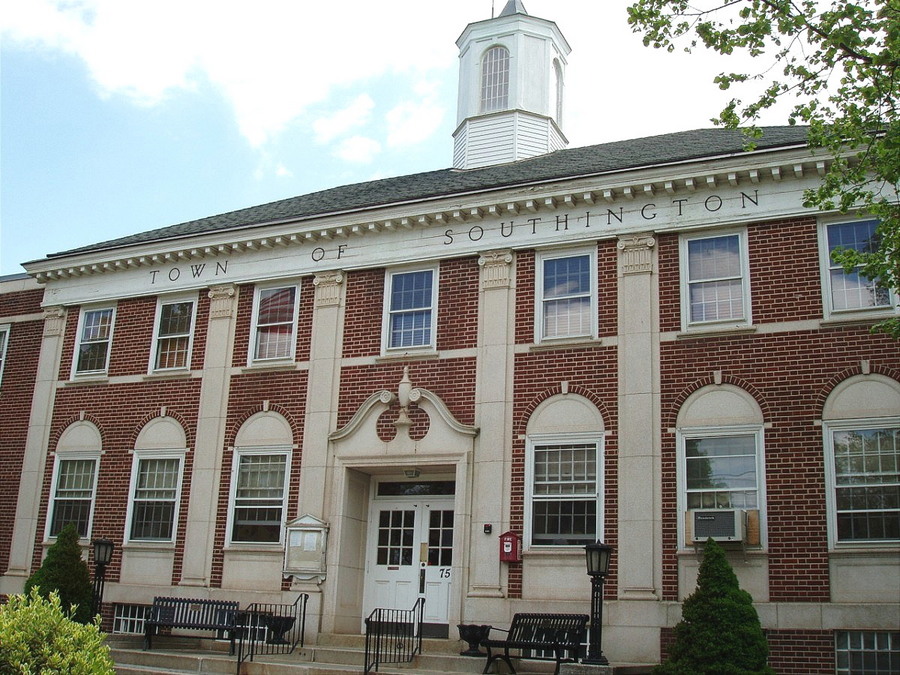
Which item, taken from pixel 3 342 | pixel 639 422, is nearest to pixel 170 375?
pixel 3 342

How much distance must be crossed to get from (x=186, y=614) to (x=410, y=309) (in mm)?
7129

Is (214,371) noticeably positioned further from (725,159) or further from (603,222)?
(725,159)

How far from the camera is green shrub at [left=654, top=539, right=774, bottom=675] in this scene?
13.4 metres

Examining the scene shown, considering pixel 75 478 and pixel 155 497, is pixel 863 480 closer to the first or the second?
pixel 155 497

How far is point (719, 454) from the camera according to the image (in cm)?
1655

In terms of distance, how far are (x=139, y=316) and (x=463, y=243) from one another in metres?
7.85

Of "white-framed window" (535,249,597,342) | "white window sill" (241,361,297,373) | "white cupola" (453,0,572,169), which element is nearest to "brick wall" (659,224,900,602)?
"white-framed window" (535,249,597,342)

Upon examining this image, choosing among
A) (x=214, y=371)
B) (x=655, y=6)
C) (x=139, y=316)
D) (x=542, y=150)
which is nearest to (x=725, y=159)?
(x=655, y=6)

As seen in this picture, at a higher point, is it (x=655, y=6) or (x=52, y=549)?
(x=655, y=6)

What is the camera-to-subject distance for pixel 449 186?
2130 cm

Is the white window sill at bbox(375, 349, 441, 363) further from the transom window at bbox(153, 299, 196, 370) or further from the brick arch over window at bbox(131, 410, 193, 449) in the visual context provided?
the transom window at bbox(153, 299, 196, 370)

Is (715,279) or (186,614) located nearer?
(715,279)

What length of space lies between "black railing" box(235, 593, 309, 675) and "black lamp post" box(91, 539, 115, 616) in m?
3.00

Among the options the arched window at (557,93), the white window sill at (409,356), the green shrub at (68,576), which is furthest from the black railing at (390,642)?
A: the arched window at (557,93)
